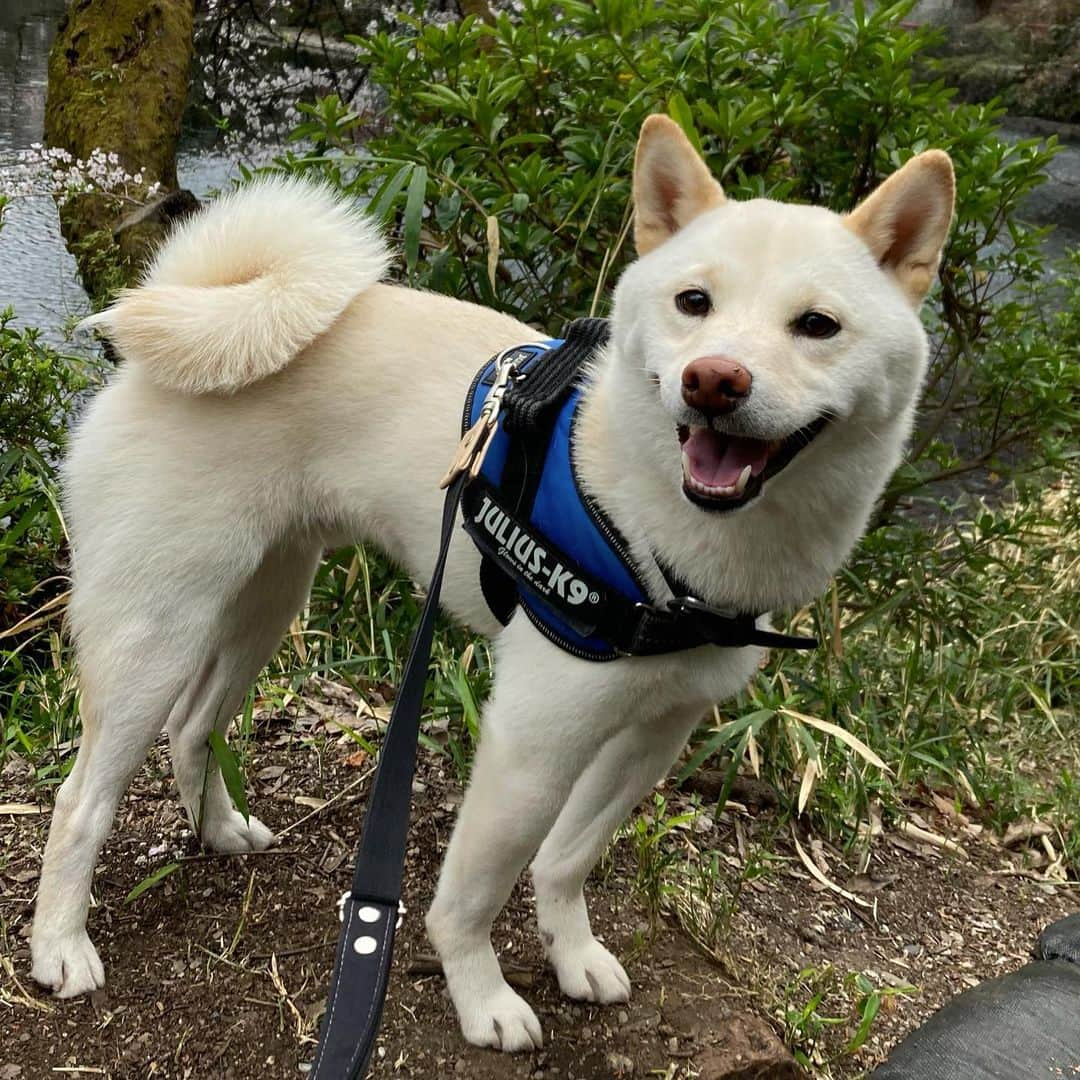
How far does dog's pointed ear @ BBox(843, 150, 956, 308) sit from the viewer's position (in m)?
1.58

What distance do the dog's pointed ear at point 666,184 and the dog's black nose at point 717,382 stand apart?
476 millimetres

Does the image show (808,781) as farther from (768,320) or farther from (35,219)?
(35,219)

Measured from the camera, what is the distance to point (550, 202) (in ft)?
10.3

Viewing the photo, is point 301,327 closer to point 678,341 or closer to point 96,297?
point 678,341

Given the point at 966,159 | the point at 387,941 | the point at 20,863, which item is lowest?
the point at 20,863

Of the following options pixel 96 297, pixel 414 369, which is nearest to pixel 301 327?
pixel 414 369

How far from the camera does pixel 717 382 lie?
4.44ft

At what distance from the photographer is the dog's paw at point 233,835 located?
7.59ft

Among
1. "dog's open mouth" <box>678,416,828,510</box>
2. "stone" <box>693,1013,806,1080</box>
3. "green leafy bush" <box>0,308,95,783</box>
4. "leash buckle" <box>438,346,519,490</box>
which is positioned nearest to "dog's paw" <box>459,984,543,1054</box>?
"stone" <box>693,1013,806,1080</box>

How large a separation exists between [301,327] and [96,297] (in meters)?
2.46

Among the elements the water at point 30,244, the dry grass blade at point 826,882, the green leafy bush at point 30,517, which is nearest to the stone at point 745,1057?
the dry grass blade at point 826,882

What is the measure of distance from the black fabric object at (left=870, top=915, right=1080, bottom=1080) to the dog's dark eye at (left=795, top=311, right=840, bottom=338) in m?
1.30

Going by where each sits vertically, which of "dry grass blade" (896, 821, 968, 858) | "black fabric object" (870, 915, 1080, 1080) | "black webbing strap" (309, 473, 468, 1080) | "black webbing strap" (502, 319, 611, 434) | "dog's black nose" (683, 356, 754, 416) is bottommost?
"dry grass blade" (896, 821, 968, 858)

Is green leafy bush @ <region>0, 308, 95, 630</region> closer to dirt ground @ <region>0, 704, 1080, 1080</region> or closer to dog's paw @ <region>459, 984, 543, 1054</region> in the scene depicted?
dirt ground @ <region>0, 704, 1080, 1080</region>
